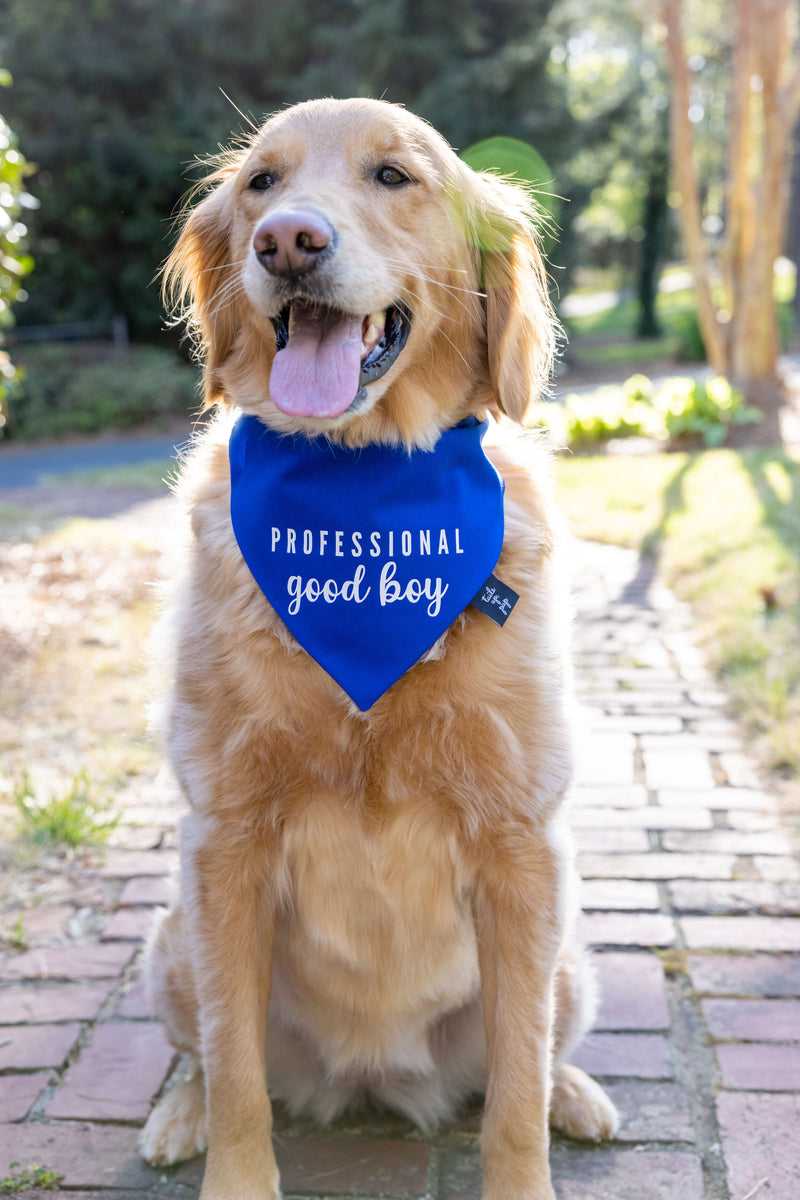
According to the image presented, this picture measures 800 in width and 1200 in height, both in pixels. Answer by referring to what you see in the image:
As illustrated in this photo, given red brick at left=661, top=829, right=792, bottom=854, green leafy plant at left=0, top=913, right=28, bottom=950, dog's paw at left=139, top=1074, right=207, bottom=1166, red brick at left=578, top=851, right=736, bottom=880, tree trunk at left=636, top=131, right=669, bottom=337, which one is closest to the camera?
dog's paw at left=139, top=1074, right=207, bottom=1166

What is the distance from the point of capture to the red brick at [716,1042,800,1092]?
2.30m

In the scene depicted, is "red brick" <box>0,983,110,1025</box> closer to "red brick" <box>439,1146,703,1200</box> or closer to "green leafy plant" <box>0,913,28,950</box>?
"green leafy plant" <box>0,913,28,950</box>

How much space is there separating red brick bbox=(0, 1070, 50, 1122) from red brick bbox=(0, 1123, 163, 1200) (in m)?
0.04

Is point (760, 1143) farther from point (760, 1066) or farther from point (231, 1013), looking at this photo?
point (231, 1013)

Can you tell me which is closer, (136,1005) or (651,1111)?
(651,1111)

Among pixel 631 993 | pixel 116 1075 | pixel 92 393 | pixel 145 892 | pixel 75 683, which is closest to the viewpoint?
pixel 116 1075

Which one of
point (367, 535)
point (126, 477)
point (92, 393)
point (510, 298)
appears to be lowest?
point (367, 535)

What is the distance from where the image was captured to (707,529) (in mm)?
6887

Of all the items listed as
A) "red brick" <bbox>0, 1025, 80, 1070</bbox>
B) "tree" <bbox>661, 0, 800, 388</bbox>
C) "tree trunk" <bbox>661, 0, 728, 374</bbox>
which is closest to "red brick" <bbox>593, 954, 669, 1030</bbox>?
"red brick" <bbox>0, 1025, 80, 1070</bbox>

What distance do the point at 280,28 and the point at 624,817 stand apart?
1755 centimetres

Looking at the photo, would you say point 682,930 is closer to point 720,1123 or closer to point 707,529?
point 720,1123

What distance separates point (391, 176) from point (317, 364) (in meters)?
0.49

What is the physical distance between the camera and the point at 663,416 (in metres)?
10.8

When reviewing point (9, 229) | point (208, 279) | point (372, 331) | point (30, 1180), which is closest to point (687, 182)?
point (9, 229)
